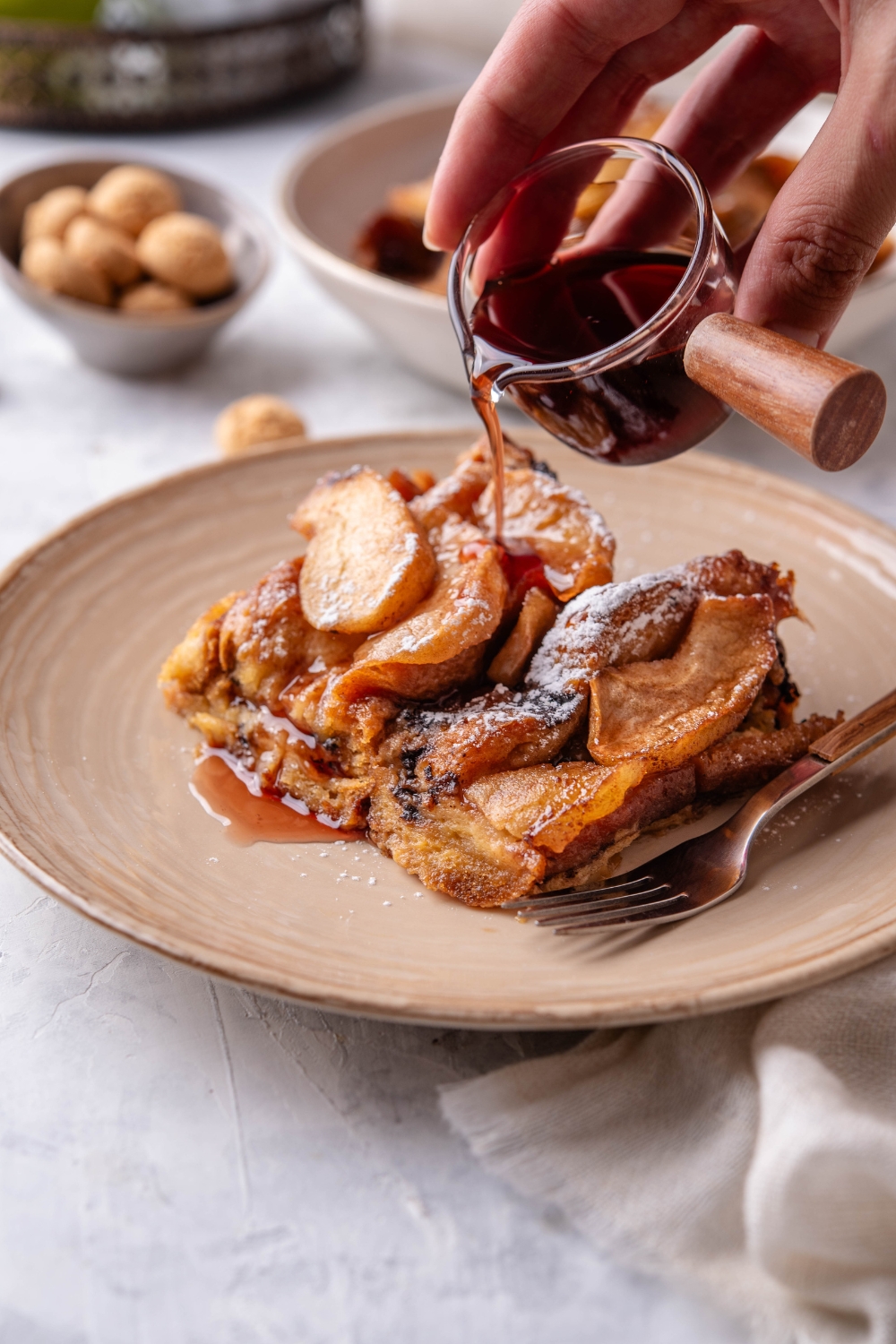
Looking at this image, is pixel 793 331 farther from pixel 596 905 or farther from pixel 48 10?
pixel 48 10

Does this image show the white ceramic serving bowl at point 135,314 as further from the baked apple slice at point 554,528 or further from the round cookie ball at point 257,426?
the baked apple slice at point 554,528

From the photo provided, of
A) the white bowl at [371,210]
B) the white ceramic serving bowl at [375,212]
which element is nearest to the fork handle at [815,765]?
the white ceramic serving bowl at [375,212]

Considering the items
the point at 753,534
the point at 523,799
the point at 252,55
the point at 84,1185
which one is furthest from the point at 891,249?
the point at 84,1185

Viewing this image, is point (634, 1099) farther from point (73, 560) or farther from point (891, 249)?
point (891, 249)

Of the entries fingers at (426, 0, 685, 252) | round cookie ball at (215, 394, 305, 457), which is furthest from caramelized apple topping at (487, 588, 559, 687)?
round cookie ball at (215, 394, 305, 457)

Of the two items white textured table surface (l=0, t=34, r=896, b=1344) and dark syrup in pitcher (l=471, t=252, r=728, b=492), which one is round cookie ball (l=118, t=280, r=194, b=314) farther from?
white textured table surface (l=0, t=34, r=896, b=1344)

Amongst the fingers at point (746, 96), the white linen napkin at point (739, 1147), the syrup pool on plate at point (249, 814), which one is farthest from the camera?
the fingers at point (746, 96)
